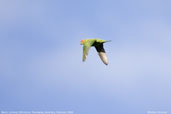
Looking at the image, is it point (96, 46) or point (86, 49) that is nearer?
point (86, 49)

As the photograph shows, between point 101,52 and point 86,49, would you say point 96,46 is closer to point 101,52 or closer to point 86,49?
point 101,52

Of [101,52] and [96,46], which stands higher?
[96,46]

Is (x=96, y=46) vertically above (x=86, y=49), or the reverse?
(x=96, y=46)

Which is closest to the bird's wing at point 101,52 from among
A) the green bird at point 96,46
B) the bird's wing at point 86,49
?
the green bird at point 96,46

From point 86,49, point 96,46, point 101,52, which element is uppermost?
point 96,46

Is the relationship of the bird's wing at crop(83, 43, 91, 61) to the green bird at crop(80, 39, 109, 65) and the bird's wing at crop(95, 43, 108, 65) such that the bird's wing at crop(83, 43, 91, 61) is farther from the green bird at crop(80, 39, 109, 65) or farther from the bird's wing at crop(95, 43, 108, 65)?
the bird's wing at crop(95, 43, 108, 65)

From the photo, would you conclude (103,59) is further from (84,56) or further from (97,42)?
(84,56)

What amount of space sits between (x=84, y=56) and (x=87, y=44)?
479 cm

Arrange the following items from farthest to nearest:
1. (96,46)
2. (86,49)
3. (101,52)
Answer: (101,52) < (96,46) < (86,49)

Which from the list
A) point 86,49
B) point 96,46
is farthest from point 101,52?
point 86,49

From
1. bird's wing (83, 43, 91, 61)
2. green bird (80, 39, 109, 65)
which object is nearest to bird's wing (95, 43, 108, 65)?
green bird (80, 39, 109, 65)

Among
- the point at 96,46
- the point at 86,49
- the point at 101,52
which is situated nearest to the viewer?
the point at 86,49

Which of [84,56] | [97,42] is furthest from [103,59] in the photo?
[84,56]

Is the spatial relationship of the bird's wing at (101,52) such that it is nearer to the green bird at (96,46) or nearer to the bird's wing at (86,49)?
the green bird at (96,46)
